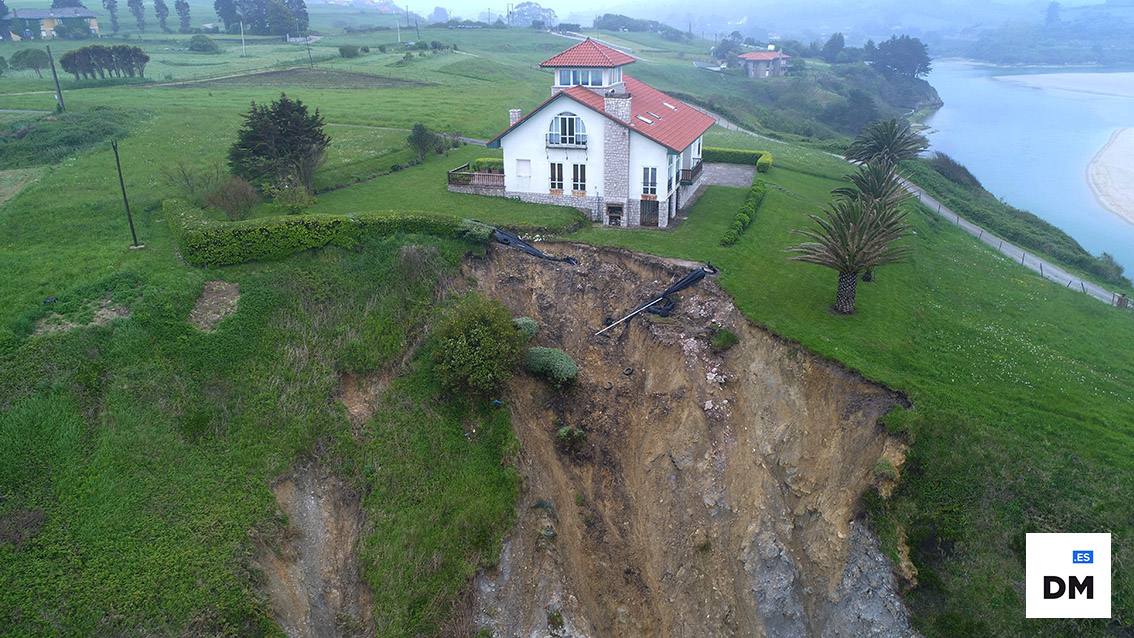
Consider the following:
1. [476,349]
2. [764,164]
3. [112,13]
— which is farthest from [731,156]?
[112,13]

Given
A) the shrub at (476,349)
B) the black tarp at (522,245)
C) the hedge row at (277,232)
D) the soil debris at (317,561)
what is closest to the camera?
the soil debris at (317,561)

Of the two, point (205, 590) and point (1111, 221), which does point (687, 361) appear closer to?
point (205, 590)

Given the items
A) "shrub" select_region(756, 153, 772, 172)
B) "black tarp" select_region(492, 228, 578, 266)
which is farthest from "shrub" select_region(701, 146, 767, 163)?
"black tarp" select_region(492, 228, 578, 266)

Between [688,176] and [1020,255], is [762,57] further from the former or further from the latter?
[688,176]

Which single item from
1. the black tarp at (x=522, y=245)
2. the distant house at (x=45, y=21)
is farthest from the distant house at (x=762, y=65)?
the black tarp at (x=522, y=245)

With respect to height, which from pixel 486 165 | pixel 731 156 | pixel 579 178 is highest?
pixel 579 178

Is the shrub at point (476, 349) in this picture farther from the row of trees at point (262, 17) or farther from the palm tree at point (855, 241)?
the row of trees at point (262, 17)

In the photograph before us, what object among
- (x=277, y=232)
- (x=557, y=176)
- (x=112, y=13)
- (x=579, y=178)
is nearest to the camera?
(x=277, y=232)
